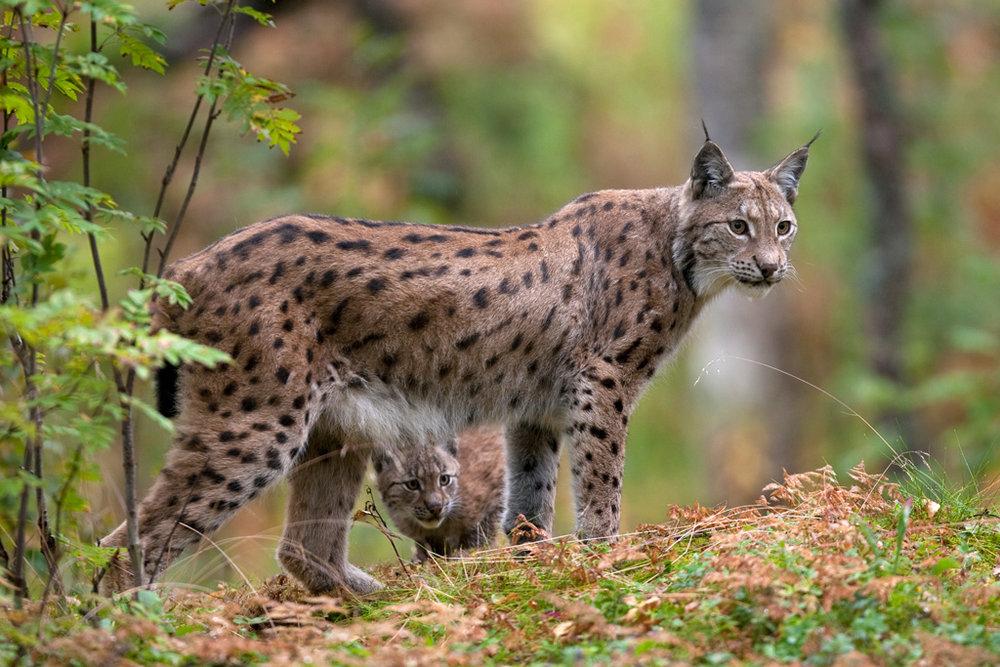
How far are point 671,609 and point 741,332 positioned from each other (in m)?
10.8

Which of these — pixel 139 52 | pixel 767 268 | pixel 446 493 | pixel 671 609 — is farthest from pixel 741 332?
pixel 139 52

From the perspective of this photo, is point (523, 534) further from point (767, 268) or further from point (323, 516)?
point (767, 268)

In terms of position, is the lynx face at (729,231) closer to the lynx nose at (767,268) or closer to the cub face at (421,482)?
the lynx nose at (767,268)

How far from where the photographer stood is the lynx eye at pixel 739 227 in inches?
314

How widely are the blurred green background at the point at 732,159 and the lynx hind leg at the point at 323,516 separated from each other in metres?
5.16

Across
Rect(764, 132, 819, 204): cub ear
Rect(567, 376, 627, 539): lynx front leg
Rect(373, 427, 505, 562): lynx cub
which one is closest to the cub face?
Rect(373, 427, 505, 562): lynx cub

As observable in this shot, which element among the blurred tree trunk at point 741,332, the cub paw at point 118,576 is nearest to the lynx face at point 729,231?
the cub paw at point 118,576

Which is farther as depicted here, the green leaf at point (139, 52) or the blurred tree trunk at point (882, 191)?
the blurred tree trunk at point (882, 191)

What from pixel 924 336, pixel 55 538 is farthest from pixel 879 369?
pixel 55 538

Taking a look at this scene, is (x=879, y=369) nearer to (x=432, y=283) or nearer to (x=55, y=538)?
(x=432, y=283)

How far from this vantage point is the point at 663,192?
8.37 metres

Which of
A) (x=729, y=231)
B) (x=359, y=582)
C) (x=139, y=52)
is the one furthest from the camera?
(x=729, y=231)

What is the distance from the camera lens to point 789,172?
8.29 m

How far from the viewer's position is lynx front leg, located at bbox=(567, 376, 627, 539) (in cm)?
756
